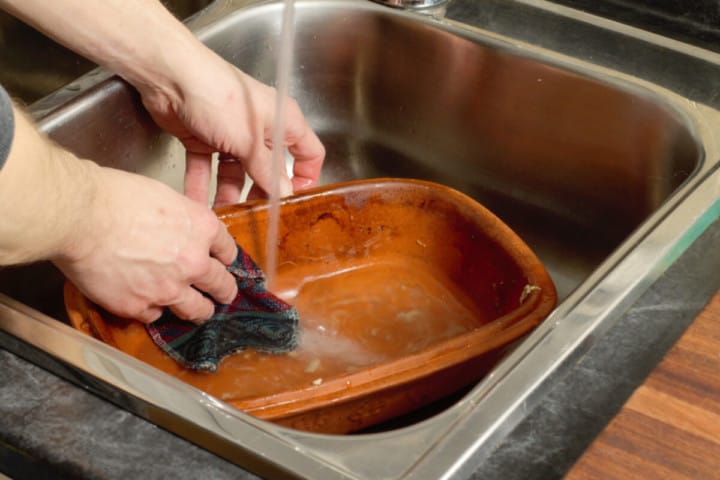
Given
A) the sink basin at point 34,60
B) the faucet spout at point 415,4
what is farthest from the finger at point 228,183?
the sink basin at point 34,60

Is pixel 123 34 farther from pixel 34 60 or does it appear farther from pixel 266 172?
pixel 34 60

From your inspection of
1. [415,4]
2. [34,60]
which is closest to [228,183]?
[415,4]

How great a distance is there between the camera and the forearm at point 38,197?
0.55 m

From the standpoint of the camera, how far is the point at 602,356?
2.03 feet

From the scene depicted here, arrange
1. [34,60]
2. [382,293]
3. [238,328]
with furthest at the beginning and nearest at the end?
[34,60] → [382,293] → [238,328]

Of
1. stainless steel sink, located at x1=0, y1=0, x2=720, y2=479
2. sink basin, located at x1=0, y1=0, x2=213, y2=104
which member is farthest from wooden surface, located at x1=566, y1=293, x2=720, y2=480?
sink basin, located at x1=0, y1=0, x2=213, y2=104

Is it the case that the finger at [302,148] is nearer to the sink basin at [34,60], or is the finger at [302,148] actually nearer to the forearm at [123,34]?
the forearm at [123,34]

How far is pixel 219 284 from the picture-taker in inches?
30.0

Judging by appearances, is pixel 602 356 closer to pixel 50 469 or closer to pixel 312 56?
pixel 50 469

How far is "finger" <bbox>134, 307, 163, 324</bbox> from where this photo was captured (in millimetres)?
739

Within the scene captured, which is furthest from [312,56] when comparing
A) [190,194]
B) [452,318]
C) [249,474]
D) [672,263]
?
[249,474]

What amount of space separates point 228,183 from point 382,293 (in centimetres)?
20

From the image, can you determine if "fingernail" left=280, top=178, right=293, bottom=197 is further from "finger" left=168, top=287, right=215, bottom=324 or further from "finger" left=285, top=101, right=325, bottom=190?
"finger" left=168, top=287, right=215, bottom=324

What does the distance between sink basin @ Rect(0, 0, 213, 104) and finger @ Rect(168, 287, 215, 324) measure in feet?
1.87
